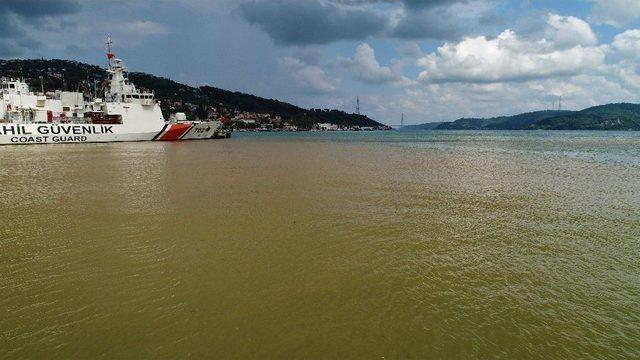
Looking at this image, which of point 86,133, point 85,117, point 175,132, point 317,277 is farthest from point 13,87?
point 317,277

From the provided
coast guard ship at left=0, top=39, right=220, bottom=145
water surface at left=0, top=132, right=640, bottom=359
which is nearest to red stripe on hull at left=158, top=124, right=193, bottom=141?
coast guard ship at left=0, top=39, right=220, bottom=145

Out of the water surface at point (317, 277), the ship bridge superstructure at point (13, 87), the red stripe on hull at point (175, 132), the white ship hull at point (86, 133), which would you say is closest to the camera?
the water surface at point (317, 277)

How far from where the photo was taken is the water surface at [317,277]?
554cm

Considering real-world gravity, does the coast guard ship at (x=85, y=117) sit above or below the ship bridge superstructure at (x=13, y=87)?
below

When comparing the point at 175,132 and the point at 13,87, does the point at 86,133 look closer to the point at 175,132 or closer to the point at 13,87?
the point at 13,87

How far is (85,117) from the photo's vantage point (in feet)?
238

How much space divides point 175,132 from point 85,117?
16.0m

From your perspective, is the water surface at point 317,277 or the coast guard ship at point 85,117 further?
the coast guard ship at point 85,117

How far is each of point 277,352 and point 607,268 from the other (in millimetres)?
7710

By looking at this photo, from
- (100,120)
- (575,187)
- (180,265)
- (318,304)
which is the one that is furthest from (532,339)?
(100,120)

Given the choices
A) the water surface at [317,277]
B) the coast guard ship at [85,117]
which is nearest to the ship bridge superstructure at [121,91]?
the coast guard ship at [85,117]

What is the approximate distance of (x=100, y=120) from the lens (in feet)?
231

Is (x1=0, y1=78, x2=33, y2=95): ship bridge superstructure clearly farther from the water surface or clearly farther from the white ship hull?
the water surface

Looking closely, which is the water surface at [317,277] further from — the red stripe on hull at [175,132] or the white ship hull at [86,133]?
the red stripe on hull at [175,132]
